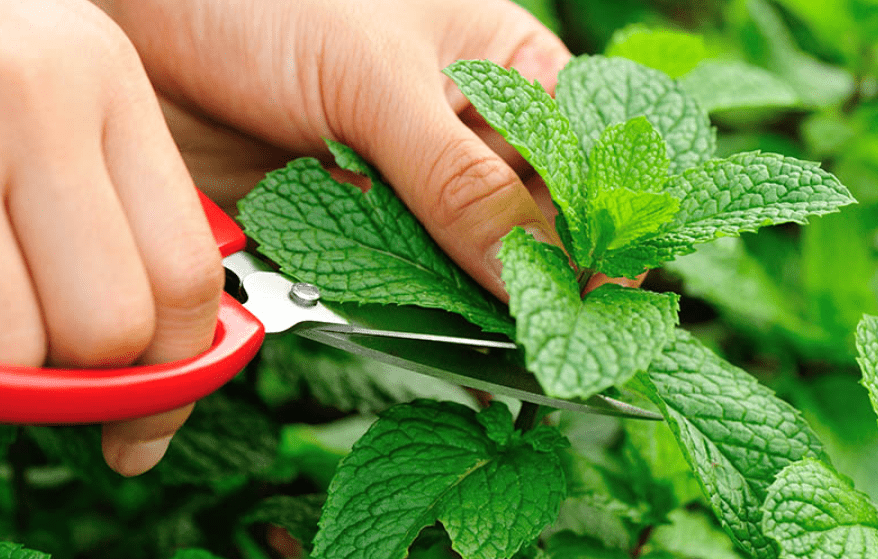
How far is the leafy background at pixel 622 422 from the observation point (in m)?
1.00

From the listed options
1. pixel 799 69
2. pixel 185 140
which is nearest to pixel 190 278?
pixel 185 140

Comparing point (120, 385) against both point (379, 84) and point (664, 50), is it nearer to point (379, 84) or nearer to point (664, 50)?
point (379, 84)

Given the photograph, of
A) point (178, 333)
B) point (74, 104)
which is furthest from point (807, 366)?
point (74, 104)

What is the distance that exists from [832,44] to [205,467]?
1631mm

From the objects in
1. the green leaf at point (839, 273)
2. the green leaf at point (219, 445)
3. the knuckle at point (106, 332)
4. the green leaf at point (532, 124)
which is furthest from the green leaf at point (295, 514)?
the green leaf at point (839, 273)

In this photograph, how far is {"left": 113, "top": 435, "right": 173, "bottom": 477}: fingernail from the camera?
845mm

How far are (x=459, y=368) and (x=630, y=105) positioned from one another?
0.37 meters

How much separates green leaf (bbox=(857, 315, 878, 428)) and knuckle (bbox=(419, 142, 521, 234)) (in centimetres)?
39

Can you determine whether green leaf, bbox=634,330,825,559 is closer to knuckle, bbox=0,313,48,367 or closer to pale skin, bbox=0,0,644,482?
pale skin, bbox=0,0,644,482

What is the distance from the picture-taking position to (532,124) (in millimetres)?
761

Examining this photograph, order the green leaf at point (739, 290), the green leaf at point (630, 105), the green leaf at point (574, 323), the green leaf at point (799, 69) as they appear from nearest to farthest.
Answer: the green leaf at point (574, 323)
the green leaf at point (630, 105)
the green leaf at point (739, 290)
the green leaf at point (799, 69)

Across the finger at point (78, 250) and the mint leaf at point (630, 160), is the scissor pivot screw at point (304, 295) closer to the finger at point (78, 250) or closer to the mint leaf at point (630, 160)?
the finger at point (78, 250)

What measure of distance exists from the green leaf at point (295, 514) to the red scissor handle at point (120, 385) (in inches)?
10.5

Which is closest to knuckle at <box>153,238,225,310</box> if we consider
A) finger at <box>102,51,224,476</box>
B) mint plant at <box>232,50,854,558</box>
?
finger at <box>102,51,224,476</box>
